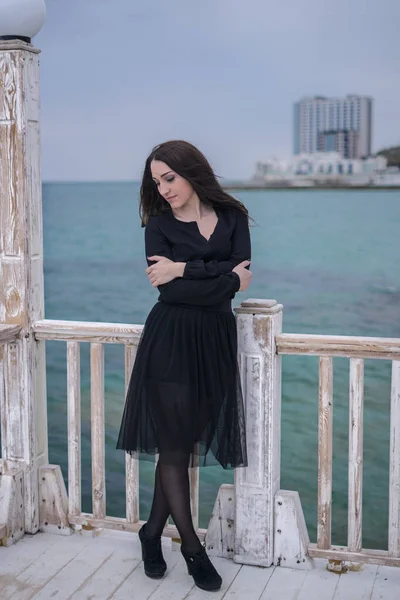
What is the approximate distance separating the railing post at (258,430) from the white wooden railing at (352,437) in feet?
0.24

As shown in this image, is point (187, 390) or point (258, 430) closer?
point (187, 390)

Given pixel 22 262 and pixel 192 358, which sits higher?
pixel 22 262

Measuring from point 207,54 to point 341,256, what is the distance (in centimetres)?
1997

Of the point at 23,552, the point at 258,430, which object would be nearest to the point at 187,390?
the point at 258,430

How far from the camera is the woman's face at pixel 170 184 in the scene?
108 inches

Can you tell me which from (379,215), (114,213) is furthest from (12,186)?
(114,213)

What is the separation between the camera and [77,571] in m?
2.89

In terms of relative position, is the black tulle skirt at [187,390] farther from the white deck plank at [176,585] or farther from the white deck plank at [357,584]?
Answer: the white deck plank at [357,584]

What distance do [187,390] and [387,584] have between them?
925mm

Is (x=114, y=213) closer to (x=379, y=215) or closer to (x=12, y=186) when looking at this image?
(x=379, y=215)

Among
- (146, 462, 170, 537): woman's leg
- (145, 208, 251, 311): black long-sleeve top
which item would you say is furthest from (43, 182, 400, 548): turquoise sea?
(146, 462, 170, 537): woman's leg

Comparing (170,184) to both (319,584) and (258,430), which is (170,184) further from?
(319,584)

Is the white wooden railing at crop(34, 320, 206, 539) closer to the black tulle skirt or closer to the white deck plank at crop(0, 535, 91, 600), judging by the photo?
the white deck plank at crop(0, 535, 91, 600)

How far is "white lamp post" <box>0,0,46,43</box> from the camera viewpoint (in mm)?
2953
